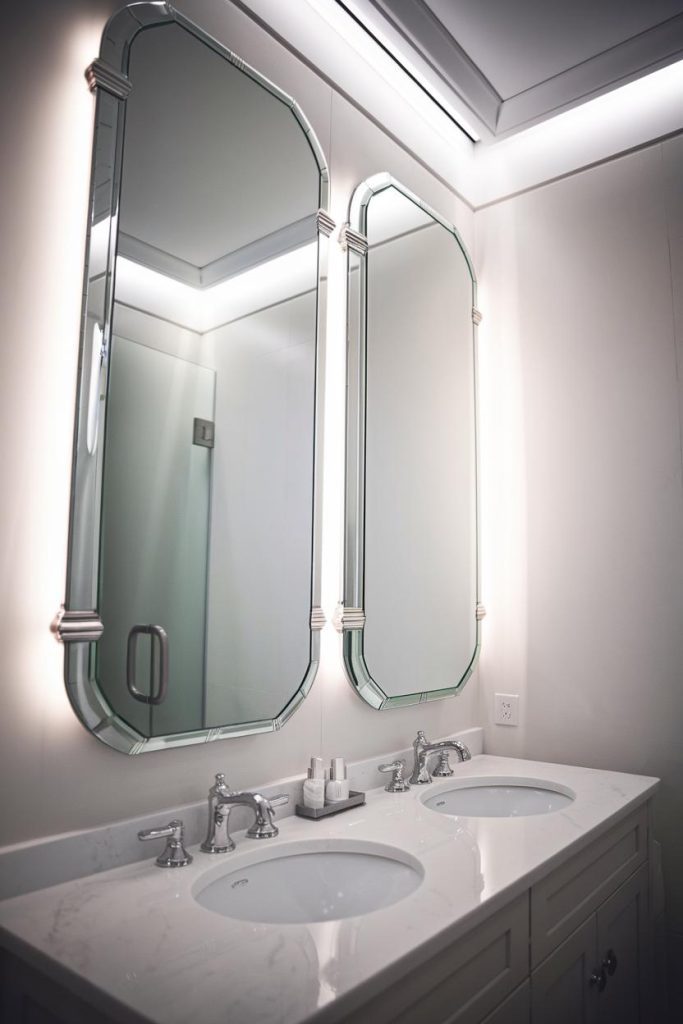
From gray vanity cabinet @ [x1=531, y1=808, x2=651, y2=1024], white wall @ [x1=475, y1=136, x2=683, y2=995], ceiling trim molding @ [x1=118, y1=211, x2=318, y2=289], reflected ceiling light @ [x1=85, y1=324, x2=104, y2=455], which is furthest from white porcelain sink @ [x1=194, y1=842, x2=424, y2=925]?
ceiling trim molding @ [x1=118, y1=211, x2=318, y2=289]

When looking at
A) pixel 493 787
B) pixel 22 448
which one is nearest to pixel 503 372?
pixel 493 787

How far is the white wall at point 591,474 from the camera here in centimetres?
187

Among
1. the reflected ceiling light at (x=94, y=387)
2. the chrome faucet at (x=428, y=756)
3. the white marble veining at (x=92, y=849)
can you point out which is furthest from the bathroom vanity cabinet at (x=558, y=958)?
the reflected ceiling light at (x=94, y=387)

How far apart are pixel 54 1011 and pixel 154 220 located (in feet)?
3.85

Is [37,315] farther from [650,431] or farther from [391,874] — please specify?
[650,431]

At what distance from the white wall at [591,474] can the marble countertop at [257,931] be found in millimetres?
598

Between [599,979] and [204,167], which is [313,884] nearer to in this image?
[599,979]

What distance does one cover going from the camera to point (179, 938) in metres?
0.91

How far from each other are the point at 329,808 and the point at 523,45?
1849 mm

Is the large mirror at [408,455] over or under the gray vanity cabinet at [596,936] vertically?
over

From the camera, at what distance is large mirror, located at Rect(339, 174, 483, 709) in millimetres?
1728

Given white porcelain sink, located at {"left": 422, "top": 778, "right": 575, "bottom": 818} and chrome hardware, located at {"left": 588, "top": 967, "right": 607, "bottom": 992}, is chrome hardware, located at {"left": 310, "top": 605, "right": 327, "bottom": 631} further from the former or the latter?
chrome hardware, located at {"left": 588, "top": 967, "right": 607, "bottom": 992}

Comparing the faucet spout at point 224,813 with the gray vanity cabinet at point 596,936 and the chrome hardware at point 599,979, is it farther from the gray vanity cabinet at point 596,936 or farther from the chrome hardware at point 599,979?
the chrome hardware at point 599,979

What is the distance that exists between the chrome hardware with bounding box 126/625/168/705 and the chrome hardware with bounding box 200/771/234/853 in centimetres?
18
